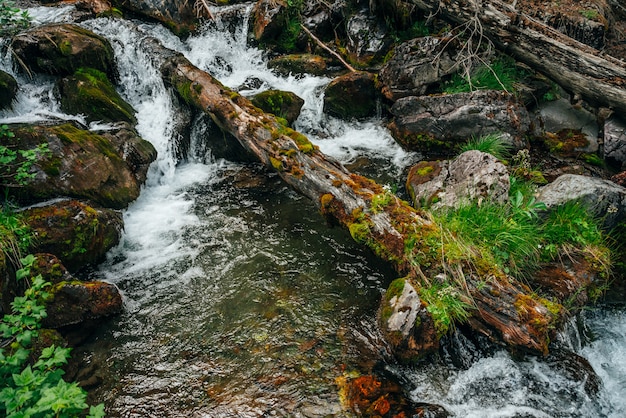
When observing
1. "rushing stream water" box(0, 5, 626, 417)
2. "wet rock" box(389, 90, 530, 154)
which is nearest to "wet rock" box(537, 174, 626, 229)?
"rushing stream water" box(0, 5, 626, 417)

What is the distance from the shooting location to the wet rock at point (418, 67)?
837 centimetres

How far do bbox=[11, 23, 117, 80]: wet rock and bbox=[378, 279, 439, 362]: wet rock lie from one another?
8.46m

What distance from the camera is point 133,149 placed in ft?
23.9

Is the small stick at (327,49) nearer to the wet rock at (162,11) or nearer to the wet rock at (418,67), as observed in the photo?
the wet rock at (418,67)

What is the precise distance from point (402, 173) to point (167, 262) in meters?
4.50

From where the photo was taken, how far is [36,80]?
833 cm

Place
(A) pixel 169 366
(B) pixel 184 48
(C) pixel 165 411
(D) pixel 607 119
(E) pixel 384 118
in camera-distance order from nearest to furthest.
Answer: (C) pixel 165 411 < (A) pixel 169 366 < (D) pixel 607 119 < (E) pixel 384 118 < (B) pixel 184 48

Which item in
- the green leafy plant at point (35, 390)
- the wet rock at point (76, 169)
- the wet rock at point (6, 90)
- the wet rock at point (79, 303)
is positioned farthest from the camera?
the wet rock at point (6, 90)

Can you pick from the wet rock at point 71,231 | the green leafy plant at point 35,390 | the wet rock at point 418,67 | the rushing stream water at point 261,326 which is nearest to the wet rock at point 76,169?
the wet rock at point 71,231

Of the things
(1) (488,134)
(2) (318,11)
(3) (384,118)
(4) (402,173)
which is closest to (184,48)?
(2) (318,11)

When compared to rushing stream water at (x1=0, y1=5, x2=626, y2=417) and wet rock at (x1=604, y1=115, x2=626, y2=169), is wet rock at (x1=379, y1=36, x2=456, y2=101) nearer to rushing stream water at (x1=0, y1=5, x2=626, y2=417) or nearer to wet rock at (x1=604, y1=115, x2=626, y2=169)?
rushing stream water at (x1=0, y1=5, x2=626, y2=417)

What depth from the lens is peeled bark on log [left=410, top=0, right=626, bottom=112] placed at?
645 cm

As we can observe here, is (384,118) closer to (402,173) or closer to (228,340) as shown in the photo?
(402,173)

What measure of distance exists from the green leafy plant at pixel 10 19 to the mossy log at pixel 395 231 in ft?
9.94
